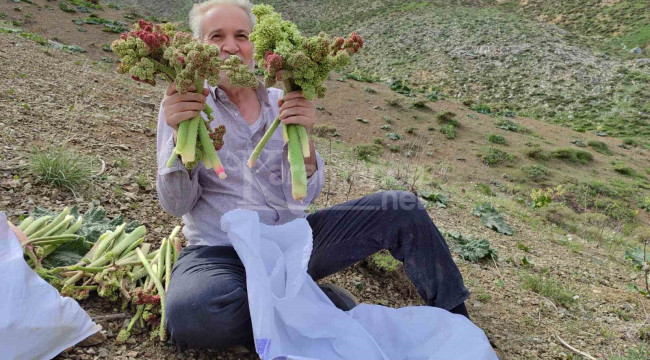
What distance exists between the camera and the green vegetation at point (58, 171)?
309 cm

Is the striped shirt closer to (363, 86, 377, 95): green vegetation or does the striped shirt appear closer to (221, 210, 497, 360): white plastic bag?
(221, 210, 497, 360): white plastic bag

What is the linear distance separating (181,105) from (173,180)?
13.7 inches

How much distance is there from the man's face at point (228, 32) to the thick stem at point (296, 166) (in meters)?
0.49

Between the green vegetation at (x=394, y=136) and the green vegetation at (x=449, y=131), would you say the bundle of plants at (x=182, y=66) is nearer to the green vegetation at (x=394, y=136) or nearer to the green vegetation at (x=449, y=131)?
the green vegetation at (x=394, y=136)

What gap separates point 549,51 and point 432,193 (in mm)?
18908

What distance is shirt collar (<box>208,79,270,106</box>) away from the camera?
2268 millimetres

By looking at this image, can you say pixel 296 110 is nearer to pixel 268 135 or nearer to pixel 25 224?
pixel 268 135

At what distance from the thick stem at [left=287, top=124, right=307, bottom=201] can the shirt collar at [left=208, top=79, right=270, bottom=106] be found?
461 millimetres

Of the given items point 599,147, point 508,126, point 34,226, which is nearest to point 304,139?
point 34,226

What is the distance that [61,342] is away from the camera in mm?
1719

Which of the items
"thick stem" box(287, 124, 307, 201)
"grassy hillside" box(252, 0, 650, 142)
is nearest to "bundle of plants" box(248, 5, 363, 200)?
"thick stem" box(287, 124, 307, 201)

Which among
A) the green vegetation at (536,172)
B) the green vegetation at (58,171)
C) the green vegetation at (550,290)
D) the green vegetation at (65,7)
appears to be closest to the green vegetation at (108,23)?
the green vegetation at (65,7)

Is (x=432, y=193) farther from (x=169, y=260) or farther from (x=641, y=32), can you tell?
(x=641, y=32)

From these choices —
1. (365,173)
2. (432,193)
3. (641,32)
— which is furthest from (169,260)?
(641,32)
